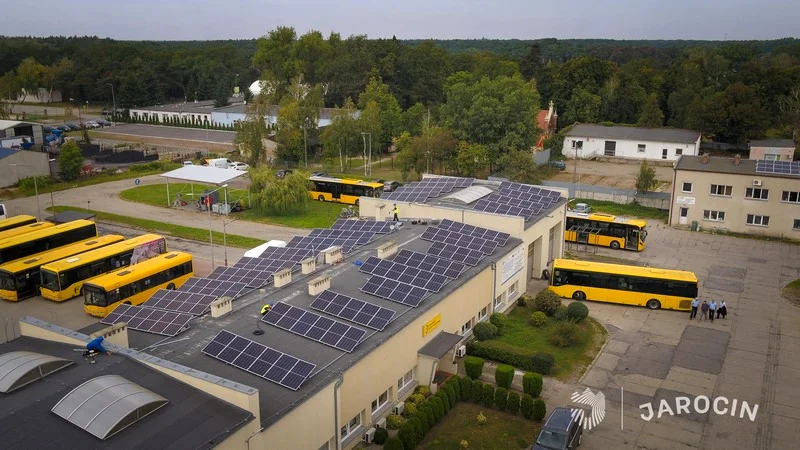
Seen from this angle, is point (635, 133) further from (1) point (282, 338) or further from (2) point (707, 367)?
(1) point (282, 338)

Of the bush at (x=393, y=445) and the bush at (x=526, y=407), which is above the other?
the bush at (x=393, y=445)

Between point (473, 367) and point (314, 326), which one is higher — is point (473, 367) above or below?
below

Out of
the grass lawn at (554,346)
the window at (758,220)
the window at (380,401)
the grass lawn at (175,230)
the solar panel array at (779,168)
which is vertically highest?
the solar panel array at (779,168)

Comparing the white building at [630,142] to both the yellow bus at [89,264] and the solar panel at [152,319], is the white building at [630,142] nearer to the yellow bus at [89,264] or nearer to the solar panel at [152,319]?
the yellow bus at [89,264]

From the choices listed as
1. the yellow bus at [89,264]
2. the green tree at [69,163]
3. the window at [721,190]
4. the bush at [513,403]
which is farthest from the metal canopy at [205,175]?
the window at [721,190]

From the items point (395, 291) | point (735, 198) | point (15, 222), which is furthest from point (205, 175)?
point (735, 198)

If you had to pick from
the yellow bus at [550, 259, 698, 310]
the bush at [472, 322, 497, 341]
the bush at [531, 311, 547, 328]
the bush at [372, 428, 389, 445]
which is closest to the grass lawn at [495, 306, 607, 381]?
the bush at [531, 311, 547, 328]
